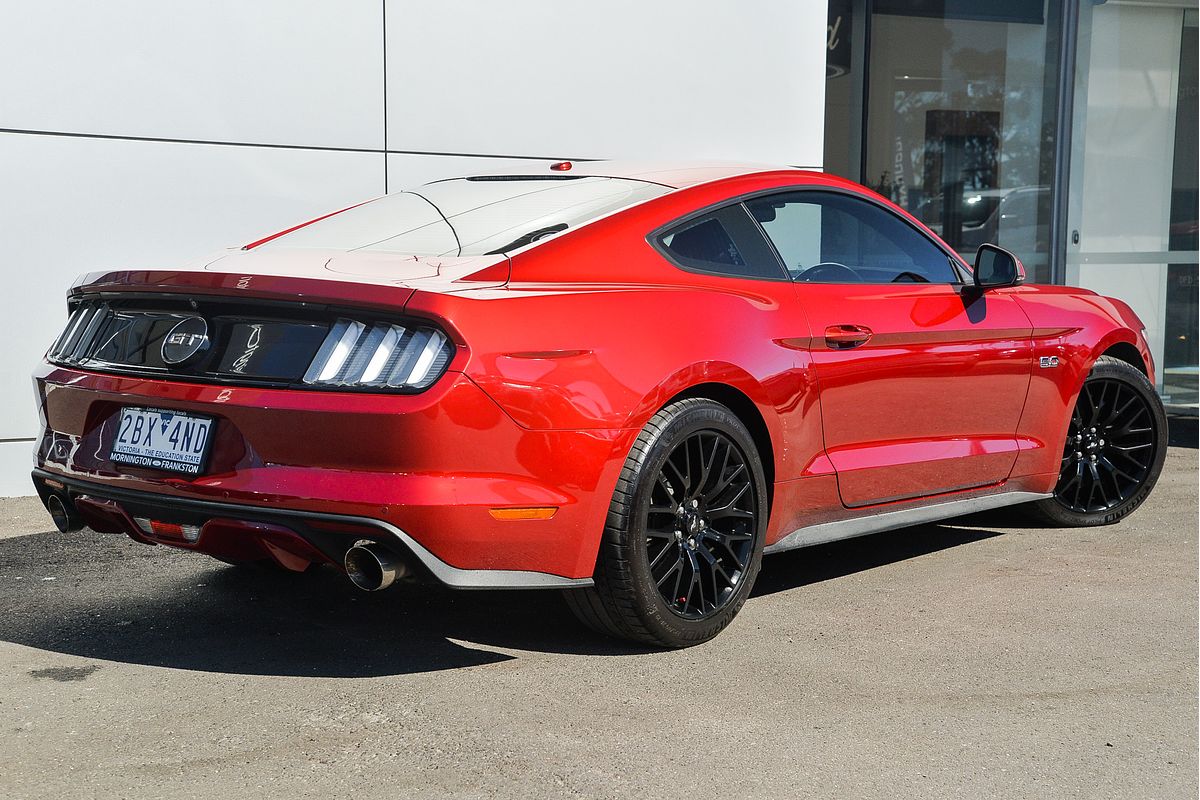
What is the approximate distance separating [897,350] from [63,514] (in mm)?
2668

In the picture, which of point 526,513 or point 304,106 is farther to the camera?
point 304,106

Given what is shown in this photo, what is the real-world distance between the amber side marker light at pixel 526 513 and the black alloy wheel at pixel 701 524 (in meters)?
0.35

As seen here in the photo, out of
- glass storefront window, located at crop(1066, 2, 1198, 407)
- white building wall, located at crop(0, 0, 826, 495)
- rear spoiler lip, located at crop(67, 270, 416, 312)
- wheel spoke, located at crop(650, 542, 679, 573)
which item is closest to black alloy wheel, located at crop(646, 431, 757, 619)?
wheel spoke, located at crop(650, 542, 679, 573)

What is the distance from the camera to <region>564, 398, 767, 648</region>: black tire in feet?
11.9

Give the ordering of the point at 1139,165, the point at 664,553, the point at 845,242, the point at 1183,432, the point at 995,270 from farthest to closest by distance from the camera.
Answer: the point at 1139,165, the point at 1183,432, the point at 995,270, the point at 845,242, the point at 664,553

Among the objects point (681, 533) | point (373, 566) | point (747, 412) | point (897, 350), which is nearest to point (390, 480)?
point (373, 566)

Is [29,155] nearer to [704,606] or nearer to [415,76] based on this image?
[415,76]

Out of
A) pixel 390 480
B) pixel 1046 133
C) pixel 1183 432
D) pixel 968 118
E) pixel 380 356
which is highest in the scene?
pixel 968 118

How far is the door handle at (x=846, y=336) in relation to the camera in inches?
169

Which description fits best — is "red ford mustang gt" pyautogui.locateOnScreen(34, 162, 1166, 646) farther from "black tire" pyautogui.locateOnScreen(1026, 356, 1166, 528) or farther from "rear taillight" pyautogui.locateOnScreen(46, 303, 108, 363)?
"black tire" pyautogui.locateOnScreen(1026, 356, 1166, 528)

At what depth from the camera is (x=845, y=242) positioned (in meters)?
4.72

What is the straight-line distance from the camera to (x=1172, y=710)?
11.3ft

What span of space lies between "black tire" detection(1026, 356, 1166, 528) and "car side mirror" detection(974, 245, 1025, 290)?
Answer: 34.7 inches

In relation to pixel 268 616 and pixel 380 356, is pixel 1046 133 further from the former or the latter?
pixel 380 356
